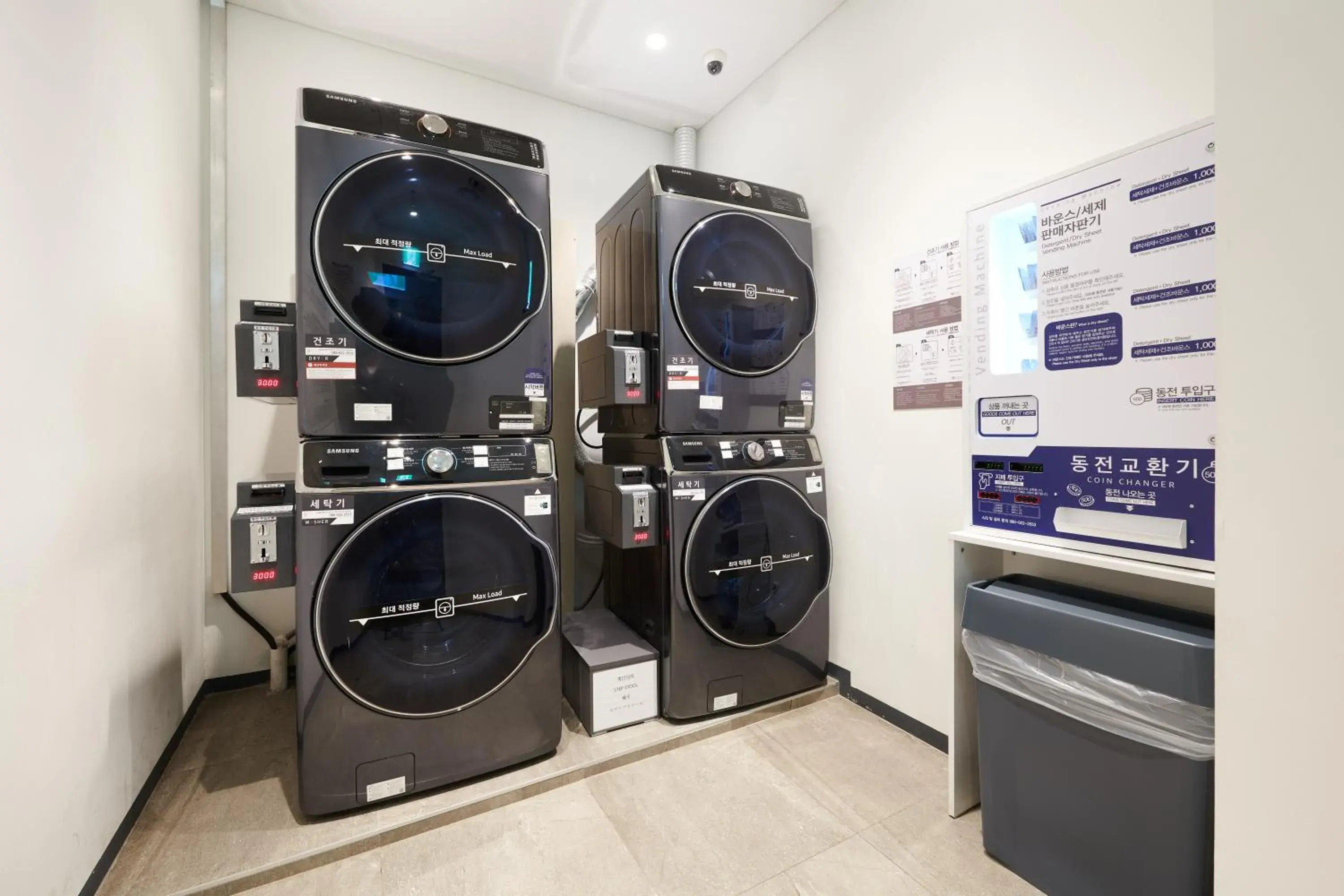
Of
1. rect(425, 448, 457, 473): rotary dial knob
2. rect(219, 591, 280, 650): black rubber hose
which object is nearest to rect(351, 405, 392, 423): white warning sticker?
rect(425, 448, 457, 473): rotary dial knob

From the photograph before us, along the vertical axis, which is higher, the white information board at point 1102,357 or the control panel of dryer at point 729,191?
the control panel of dryer at point 729,191

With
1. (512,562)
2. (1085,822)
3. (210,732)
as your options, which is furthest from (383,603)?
(1085,822)

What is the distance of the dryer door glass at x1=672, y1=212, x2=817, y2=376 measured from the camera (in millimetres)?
1950

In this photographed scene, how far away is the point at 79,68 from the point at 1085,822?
2731mm

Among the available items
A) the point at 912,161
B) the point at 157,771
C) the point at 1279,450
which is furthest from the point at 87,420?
the point at 912,161

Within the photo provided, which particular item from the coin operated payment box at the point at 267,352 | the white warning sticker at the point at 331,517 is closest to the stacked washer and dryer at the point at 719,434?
the white warning sticker at the point at 331,517

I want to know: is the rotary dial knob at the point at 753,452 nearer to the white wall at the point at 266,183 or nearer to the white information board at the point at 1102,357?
the white information board at the point at 1102,357

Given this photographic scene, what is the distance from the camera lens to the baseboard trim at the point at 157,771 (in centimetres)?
123

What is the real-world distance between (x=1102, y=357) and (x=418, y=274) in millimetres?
1709

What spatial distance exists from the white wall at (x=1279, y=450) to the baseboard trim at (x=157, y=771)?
83.6 inches

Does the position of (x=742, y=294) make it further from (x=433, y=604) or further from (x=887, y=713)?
(x=887, y=713)

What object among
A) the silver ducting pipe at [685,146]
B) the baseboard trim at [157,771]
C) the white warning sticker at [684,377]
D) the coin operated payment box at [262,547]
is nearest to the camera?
the baseboard trim at [157,771]

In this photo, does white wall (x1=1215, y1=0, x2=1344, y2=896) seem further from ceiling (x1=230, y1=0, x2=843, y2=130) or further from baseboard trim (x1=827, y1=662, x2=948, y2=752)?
ceiling (x1=230, y1=0, x2=843, y2=130)

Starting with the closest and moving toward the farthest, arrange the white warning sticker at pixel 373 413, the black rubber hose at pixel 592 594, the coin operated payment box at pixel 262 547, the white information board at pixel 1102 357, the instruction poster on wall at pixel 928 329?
1. the white information board at pixel 1102 357
2. the coin operated payment box at pixel 262 547
3. the white warning sticker at pixel 373 413
4. the instruction poster on wall at pixel 928 329
5. the black rubber hose at pixel 592 594
